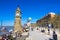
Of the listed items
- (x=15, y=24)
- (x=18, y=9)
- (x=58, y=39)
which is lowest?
(x=58, y=39)

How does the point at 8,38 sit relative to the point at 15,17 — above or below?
below

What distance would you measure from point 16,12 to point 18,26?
250 centimetres

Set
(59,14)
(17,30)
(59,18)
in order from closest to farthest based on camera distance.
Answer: (17,30), (59,18), (59,14)

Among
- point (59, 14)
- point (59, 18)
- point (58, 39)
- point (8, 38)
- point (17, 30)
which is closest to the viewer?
point (58, 39)

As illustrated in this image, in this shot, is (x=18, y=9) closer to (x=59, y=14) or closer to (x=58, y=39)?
(x=58, y=39)

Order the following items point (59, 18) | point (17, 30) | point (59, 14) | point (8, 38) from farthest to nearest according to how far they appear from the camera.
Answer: point (59, 14) < point (59, 18) < point (17, 30) < point (8, 38)

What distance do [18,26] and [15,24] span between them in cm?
83

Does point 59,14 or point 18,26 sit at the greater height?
point 59,14

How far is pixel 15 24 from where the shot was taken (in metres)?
33.7

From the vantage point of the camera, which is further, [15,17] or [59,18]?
[59,18]

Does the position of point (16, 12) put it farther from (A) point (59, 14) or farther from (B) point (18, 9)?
(A) point (59, 14)

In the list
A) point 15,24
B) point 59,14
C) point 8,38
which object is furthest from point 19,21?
point 59,14

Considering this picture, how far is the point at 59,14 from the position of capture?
197 ft

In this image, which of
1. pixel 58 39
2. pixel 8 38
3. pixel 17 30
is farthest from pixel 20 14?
pixel 58 39
